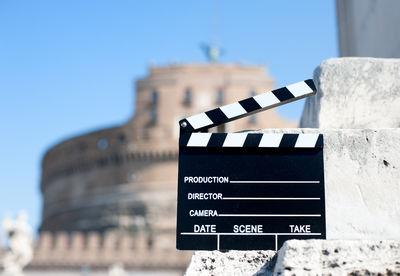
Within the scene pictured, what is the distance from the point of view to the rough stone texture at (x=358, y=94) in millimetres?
2900

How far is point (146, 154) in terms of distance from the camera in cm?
3816

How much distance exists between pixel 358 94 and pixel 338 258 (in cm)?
102

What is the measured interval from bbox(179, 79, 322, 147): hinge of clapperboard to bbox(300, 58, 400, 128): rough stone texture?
1.21 feet

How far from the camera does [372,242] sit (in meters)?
2.21

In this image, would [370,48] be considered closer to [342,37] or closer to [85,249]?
[342,37]

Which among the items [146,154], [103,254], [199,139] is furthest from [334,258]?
[146,154]

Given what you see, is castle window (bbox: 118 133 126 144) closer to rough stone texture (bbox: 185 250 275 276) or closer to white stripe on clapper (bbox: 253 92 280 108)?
white stripe on clapper (bbox: 253 92 280 108)

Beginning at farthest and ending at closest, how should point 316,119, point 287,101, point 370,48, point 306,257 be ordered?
point 370,48 < point 316,119 < point 287,101 < point 306,257

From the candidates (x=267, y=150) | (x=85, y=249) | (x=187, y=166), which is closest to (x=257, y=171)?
(x=267, y=150)

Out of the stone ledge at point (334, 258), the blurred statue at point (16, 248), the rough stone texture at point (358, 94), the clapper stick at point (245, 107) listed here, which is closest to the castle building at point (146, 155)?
the blurred statue at point (16, 248)

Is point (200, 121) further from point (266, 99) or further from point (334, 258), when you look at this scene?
point (334, 258)

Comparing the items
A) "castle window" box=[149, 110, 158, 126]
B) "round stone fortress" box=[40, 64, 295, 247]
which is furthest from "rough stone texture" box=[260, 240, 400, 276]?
"castle window" box=[149, 110, 158, 126]

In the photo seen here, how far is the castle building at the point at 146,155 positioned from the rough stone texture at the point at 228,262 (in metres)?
33.1

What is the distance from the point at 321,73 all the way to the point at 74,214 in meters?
37.5
